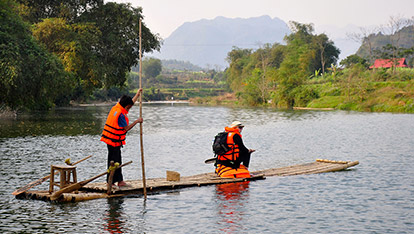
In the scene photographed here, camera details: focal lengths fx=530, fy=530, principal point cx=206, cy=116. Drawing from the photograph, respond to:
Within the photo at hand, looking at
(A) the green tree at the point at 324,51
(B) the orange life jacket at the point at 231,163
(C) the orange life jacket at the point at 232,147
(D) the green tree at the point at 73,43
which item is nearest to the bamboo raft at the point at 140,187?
(B) the orange life jacket at the point at 231,163

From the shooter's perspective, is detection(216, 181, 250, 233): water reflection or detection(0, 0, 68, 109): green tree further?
detection(0, 0, 68, 109): green tree

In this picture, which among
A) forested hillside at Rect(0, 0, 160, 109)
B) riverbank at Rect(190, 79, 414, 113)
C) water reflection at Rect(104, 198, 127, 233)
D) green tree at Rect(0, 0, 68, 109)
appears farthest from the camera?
riverbank at Rect(190, 79, 414, 113)

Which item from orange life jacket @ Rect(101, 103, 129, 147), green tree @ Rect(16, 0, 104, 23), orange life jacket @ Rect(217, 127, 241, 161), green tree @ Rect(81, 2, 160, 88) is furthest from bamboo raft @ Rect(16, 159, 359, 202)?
green tree @ Rect(16, 0, 104, 23)

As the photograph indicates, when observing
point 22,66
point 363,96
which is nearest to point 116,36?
point 22,66

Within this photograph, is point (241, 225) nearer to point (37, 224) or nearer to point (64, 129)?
point (37, 224)

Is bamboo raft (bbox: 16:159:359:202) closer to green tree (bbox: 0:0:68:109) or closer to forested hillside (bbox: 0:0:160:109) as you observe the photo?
green tree (bbox: 0:0:68:109)

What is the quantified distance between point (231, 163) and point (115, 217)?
5.02 m

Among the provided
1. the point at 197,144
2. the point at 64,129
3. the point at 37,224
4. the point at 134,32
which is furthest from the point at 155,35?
Answer: the point at 37,224

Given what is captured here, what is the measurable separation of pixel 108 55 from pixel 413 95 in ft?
136

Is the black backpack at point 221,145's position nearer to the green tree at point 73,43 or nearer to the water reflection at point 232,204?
the water reflection at point 232,204

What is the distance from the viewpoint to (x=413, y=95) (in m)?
68.3

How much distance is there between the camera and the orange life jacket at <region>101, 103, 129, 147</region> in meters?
14.6

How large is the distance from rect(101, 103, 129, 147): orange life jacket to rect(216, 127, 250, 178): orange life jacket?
3.74m

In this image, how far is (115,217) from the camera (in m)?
13.4
